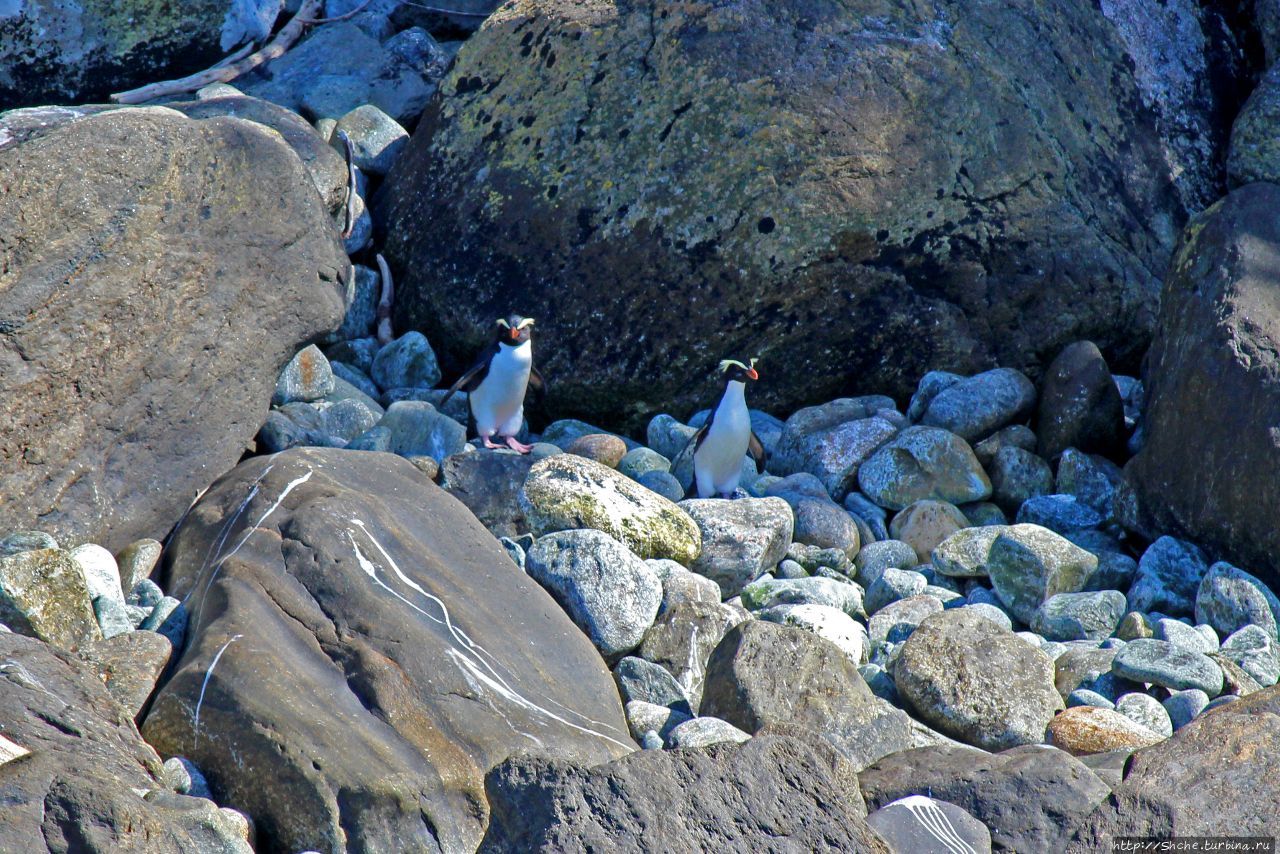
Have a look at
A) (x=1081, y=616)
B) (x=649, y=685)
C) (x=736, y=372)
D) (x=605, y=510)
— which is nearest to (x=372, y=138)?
(x=736, y=372)

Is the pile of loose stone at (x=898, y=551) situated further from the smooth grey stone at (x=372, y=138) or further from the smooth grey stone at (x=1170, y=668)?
the smooth grey stone at (x=372, y=138)

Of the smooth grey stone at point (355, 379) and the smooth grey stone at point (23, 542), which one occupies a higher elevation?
the smooth grey stone at point (23, 542)

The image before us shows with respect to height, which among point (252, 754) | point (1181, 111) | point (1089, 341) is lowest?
point (252, 754)

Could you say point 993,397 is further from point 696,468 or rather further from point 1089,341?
point 696,468

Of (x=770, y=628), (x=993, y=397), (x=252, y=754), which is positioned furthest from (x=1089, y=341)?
(x=252, y=754)

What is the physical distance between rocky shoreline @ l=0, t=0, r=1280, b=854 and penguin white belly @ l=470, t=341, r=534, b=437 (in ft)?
1.51

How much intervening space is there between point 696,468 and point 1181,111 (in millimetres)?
4510

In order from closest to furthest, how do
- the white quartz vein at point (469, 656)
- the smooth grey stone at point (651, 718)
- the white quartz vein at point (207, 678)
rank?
the white quartz vein at point (207, 678), the white quartz vein at point (469, 656), the smooth grey stone at point (651, 718)

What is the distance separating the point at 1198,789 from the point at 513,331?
4.86 m

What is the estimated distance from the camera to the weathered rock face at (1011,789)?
360cm

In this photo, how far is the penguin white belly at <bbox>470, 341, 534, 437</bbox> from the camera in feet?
24.3

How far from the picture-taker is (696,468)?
7.23 m

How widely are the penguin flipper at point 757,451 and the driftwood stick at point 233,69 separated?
4.99 meters

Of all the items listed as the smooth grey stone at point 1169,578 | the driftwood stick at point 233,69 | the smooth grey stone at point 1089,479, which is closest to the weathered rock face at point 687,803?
the smooth grey stone at point 1169,578
